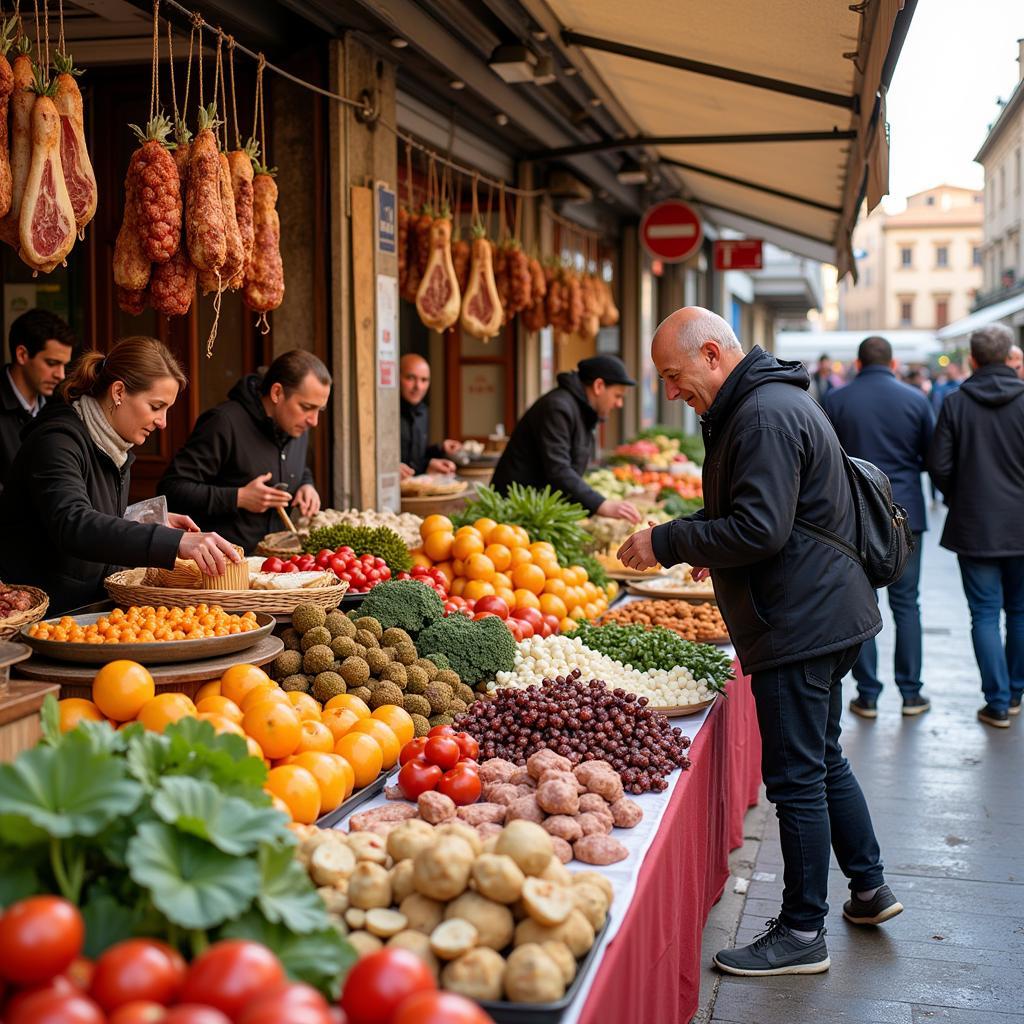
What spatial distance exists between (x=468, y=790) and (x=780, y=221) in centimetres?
1204

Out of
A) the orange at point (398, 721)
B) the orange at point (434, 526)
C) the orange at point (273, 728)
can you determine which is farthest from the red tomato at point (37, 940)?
the orange at point (434, 526)

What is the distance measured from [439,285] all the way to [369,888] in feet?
18.2

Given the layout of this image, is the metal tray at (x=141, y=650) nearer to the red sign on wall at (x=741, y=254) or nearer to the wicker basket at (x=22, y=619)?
the wicker basket at (x=22, y=619)

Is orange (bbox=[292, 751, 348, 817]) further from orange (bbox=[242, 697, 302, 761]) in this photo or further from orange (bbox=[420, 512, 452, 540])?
orange (bbox=[420, 512, 452, 540])

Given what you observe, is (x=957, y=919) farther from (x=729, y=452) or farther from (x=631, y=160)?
(x=631, y=160)

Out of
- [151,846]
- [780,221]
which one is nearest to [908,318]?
[780,221]

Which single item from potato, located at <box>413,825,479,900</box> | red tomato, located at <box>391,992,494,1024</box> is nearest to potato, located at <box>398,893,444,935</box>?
potato, located at <box>413,825,479,900</box>

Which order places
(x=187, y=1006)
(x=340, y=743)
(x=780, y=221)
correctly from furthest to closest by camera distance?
(x=780, y=221) < (x=340, y=743) < (x=187, y=1006)

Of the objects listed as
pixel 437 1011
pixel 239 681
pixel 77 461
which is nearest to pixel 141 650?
pixel 239 681

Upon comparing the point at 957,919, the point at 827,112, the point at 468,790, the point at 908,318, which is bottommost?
the point at 957,919

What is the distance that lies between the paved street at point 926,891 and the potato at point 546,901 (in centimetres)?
181

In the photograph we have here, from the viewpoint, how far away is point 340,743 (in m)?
3.24

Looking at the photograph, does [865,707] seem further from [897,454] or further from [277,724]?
[277,724]

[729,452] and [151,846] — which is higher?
[729,452]
